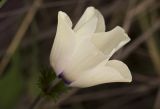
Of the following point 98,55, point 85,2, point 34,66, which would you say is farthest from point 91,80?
point 85,2

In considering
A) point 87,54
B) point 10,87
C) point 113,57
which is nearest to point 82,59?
point 87,54

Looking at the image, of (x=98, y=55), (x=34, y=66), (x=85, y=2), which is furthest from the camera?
(x=85, y=2)

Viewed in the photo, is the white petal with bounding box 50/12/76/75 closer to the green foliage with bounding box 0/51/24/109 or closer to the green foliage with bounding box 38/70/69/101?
the green foliage with bounding box 38/70/69/101

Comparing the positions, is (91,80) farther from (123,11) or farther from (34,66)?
(123,11)

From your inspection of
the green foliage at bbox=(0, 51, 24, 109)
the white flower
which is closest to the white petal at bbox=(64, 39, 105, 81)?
the white flower

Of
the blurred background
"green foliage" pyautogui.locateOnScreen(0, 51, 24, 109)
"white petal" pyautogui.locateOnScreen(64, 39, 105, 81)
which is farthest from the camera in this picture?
the blurred background

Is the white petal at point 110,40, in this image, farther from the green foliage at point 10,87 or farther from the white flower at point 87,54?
the green foliage at point 10,87
